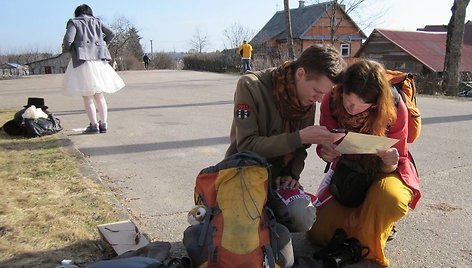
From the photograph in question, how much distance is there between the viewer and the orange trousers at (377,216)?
8.96ft

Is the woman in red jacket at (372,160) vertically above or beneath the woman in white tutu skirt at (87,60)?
beneath

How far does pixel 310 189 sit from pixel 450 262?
5.25ft

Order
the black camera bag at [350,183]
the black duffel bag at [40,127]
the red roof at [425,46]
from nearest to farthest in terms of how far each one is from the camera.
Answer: the black camera bag at [350,183] < the black duffel bag at [40,127] < the red roof at [425,46]

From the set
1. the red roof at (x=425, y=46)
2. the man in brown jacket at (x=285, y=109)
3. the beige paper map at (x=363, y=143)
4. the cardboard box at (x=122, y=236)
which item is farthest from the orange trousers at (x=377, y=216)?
the red roof at (x=425, y=46)

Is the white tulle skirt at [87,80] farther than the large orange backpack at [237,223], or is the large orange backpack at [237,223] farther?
the white tulle skirt at [87,80]

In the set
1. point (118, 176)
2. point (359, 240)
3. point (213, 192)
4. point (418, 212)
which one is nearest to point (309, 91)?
point (213, 192)

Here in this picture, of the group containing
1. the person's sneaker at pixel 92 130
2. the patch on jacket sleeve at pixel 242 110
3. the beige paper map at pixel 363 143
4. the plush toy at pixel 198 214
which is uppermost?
the patch on jacket sleeve at pixel 242 110

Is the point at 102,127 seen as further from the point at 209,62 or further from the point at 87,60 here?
the point at 209,62

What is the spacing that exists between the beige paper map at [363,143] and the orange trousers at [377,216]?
28cm

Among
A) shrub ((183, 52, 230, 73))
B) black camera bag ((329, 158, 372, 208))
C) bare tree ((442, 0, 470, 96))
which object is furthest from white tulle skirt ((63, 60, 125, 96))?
shrub ((183, 52, 230, 73))

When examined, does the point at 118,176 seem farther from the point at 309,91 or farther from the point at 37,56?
the point at 37,56

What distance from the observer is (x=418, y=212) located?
3592mm

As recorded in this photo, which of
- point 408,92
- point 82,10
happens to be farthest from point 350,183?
point 82,10

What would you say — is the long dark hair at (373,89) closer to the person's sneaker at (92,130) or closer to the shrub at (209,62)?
the person's sneaker at (92,130)
